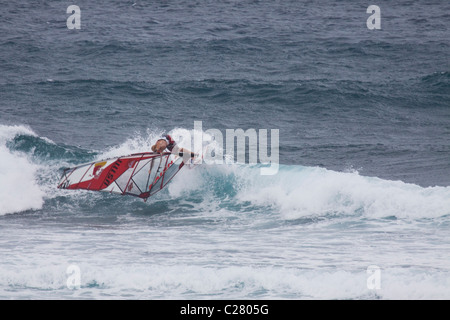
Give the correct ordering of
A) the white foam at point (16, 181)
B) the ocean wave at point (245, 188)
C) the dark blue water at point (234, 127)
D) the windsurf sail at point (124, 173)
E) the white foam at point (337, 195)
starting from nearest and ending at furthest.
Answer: the dark blue water at point (234, 127) → the white foam at point (337, 195) → the ocean wave at point (245, 188) → the windsurf sail at point (124, 173) → the white foam at point (16, 181)

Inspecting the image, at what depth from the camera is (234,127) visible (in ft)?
60.7

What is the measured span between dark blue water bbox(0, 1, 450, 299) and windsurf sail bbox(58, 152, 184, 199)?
0.59 m

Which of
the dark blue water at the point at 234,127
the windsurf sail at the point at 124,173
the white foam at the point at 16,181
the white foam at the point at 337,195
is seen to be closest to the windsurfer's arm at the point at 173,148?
the windsurf sail at the point at 124,173

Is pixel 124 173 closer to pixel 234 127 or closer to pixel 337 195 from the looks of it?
pixel 337 195

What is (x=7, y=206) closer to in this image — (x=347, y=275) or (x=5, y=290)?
(x=5, y=290)

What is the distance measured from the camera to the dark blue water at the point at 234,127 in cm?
929

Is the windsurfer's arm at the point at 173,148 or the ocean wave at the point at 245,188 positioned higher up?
the windsurfer's arm at the point at 173,148

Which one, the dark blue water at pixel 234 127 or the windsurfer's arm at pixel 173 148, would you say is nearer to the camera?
the dark blue water at pixel 234 127

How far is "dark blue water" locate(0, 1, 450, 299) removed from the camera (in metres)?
9.29

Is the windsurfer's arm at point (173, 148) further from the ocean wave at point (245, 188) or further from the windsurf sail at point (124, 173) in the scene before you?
the ocean wave at point (245, 188)

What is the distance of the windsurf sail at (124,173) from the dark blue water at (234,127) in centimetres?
59

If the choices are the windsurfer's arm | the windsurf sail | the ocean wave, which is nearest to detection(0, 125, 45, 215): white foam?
the ocean wave
